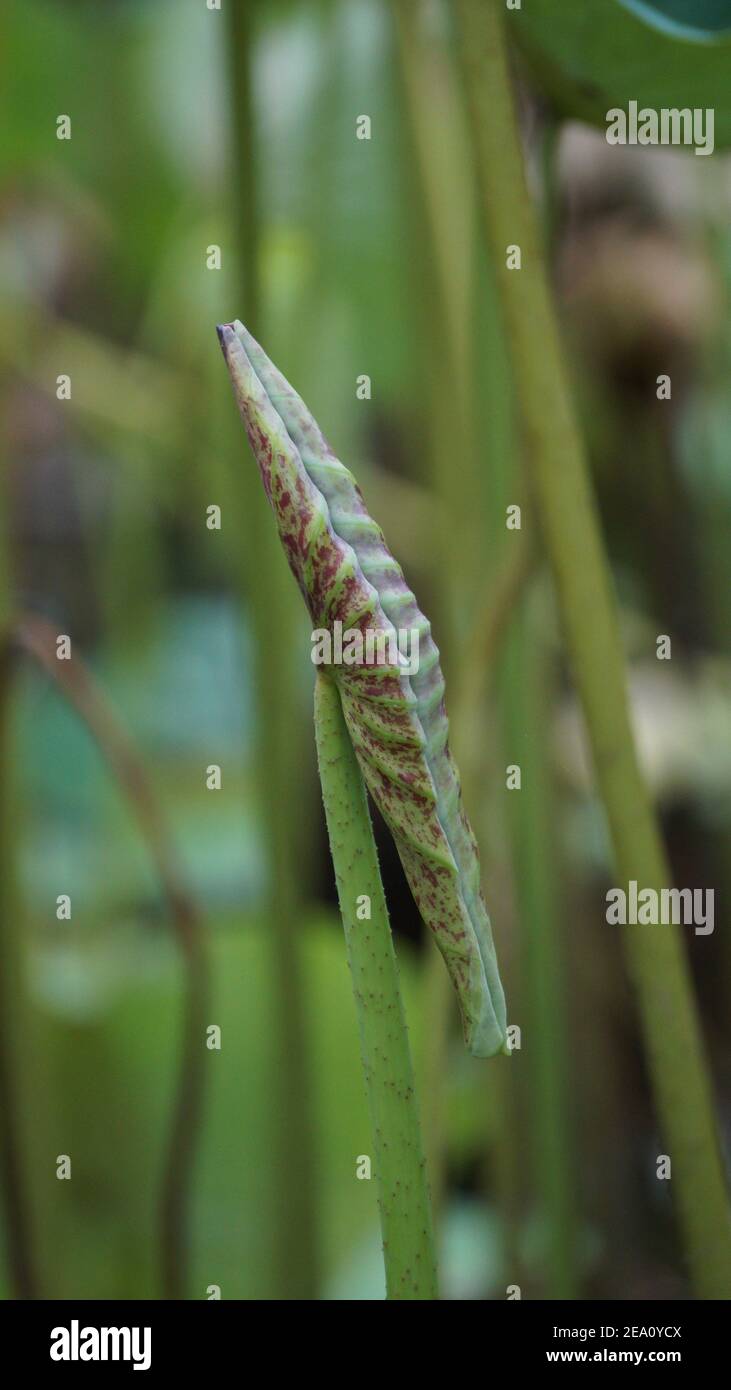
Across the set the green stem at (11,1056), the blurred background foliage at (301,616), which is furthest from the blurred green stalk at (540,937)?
the green stem at (11,1056)

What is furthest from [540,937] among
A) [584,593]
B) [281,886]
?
[584,593]

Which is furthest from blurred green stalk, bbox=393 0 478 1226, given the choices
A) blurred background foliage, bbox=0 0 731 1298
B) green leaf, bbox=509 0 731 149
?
green leaf, bbox=509 0 731 149

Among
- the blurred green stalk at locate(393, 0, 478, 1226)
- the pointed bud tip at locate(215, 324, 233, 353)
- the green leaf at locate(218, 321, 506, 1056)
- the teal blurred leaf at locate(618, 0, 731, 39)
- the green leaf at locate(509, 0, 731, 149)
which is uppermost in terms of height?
the blurred green stalk at locate(393, 0, 478, 1226)

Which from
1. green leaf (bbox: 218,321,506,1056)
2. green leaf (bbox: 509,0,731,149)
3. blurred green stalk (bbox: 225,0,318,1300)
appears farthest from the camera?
blurred green stalk (bbox: 225,0,318,1300)

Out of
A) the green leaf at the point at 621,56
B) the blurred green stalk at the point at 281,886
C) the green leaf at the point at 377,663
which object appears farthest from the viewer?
the blurred green stalk at the point at 281,886

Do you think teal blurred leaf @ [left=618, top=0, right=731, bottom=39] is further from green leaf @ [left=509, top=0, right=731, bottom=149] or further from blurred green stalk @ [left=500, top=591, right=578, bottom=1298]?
blurred green stalk @ [left=500, top=591, right=578, bottom=1298]

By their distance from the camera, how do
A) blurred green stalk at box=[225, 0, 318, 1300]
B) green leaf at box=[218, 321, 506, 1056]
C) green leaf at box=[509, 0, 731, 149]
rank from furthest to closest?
blurred green stalk at box=[225, 0, 318, 1300] → green leaf at box=[509, 0, 731, 149] → green leaf at box=[218, 321, 506, 1056]

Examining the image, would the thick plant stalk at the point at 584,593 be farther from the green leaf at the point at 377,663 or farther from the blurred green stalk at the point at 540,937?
the blurred green stalk at the point at 540,937
